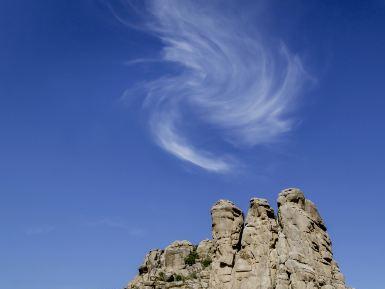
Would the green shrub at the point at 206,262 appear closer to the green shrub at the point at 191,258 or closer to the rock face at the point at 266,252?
the rock face at the point at 266,252

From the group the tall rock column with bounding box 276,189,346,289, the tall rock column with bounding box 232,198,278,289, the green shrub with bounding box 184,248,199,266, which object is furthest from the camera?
the green shrub with bounding box 184,248,199,266

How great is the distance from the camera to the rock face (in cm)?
7688

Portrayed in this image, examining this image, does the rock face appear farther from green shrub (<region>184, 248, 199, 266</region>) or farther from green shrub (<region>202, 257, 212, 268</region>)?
green shrub (<region>184, 248, 199, 266</region>)

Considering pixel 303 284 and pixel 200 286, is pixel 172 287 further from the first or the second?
pixel 303 284

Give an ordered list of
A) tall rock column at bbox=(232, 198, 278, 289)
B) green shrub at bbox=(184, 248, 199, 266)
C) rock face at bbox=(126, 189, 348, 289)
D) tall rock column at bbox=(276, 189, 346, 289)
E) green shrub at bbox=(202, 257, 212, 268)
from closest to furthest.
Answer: tall rock column at bbox=(276, 189, 346, 289)
rock face at bbox=(126, 189, 348, 289)
tall rock column at bbox=(232, 198, 278, 289)
green shrub at bbox=(202, 257, 212, 268)
green shrub at bbox=(184, 248, 199, 266)

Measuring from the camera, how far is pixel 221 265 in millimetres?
83938

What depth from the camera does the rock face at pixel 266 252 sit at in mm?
76875

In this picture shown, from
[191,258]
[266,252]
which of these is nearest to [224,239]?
[266,252]

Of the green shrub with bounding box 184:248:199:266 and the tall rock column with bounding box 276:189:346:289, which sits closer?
the tall rock column with bounding box 276:189:346:289

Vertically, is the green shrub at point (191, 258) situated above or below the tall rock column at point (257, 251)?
above

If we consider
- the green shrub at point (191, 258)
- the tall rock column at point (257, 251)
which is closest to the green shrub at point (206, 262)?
the green shrub at point (191, 258)

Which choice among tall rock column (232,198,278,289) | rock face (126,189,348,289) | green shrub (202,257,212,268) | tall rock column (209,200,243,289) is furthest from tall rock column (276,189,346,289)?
green shrub (202,257,212,268)

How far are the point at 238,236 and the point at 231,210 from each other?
5.15m

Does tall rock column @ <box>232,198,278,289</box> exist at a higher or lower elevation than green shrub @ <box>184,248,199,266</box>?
lower
